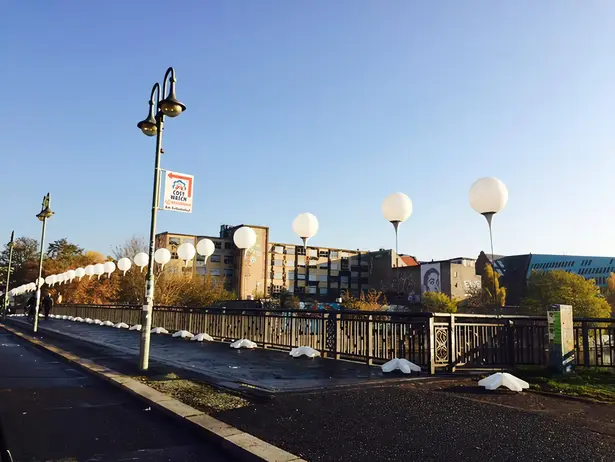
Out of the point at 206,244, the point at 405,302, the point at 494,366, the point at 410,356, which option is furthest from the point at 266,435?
the point at 405,302

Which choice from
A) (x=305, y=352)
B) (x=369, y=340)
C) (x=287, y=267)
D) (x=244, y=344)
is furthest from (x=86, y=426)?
(x=287, y=267)

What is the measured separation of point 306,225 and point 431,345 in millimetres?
6399

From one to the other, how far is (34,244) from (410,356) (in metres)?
108

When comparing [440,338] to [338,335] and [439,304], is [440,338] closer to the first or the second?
[338,335]

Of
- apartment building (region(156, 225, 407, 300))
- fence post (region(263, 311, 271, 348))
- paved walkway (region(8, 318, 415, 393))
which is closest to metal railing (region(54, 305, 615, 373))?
paved walkway (region(8, 318, 415, 393))

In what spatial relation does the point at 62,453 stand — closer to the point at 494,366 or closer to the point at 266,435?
the point at 266,435

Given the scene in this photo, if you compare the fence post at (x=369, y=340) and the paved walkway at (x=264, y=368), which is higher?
the fence post at (x=369, y=340)

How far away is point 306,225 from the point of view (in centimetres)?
1452

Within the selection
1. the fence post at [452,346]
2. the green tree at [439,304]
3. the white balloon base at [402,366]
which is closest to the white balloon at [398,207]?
the fence post at [452,346]

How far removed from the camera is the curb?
175 inches

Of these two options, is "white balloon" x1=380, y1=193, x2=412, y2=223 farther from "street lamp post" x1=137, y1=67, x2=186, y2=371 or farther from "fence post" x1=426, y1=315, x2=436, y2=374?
"street lamp post" x1=137, y1=67, x2=186, y2=371

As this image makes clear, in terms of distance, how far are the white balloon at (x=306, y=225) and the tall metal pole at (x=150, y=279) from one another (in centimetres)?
548

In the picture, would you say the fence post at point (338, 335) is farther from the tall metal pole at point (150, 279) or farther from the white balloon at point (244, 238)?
the white balloon at point (244, 238)

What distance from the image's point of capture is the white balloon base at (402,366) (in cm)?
905
